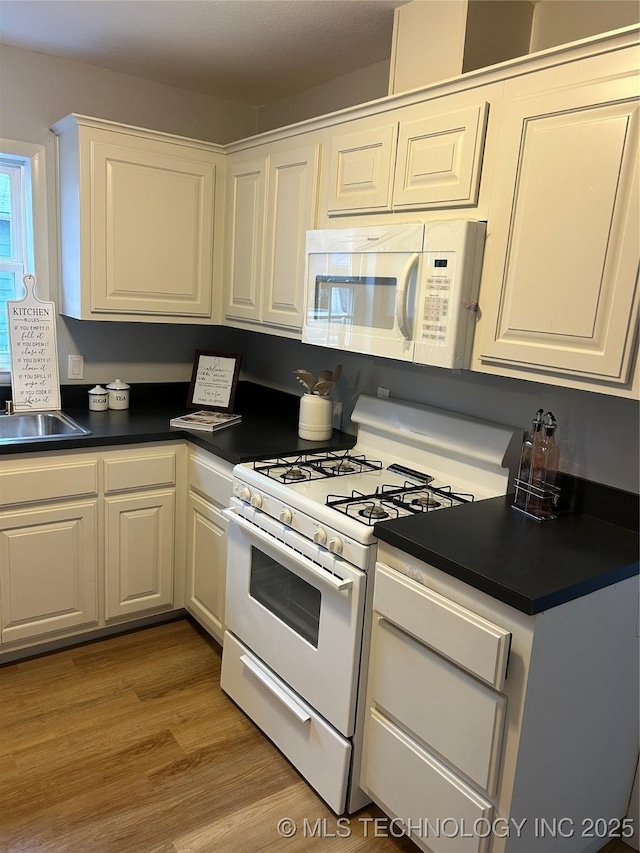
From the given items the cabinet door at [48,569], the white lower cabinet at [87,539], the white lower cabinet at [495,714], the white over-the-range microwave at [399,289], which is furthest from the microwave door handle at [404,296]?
the cabinet door at [48,569]

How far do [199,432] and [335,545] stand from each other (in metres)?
1.05

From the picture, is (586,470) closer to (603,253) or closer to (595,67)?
(603,253)

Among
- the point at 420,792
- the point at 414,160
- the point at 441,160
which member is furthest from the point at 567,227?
the point at 420,792

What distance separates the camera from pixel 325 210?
226 cm

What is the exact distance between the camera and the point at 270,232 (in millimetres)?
2566

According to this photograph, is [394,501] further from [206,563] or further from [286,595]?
[206,563]

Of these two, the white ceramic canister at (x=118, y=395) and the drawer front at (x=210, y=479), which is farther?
the white ceramic canister at (x=118, y=395)

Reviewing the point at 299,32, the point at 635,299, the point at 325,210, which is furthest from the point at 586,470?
the point at 299,32

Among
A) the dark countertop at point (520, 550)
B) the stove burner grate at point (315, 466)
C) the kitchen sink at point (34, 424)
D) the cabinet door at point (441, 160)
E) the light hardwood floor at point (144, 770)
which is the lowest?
the light hardwood floor at point (144, 770)

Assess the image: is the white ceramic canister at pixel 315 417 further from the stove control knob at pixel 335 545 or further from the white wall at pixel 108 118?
the white wall at pixel 108 118

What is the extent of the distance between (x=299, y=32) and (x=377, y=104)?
0.53 meters

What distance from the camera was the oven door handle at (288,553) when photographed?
5.61 ft

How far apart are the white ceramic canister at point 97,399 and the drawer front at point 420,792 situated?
6.08 feet

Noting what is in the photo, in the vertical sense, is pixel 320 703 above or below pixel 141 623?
above
